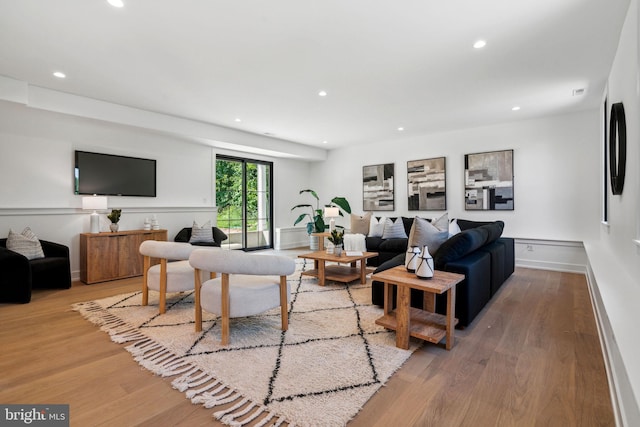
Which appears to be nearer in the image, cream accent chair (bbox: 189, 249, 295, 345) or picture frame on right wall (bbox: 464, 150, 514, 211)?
cream accent chair (bbox: 189, 249, 295, 345)

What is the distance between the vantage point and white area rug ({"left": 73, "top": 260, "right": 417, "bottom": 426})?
1.58 metres

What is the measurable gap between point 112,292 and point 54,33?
9.20ft

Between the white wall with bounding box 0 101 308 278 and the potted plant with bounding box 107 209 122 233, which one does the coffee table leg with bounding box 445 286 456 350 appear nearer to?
the potted plant with bounding box 107 209 122 233

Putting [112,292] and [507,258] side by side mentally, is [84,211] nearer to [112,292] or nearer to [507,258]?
[112,292]

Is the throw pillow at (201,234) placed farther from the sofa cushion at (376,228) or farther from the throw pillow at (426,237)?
the throw pillow at (426,237)

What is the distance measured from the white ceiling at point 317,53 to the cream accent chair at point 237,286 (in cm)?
187

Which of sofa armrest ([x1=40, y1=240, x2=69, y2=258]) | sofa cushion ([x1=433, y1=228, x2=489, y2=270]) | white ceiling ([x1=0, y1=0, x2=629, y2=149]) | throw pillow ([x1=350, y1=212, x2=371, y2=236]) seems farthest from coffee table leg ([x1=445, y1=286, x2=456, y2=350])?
sofa armrest ([x1=40, y1=240, x2=69, y2=258])

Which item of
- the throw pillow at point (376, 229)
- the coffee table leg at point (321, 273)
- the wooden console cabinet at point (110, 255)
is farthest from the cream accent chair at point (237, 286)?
the throw pillow at point (376, 229)

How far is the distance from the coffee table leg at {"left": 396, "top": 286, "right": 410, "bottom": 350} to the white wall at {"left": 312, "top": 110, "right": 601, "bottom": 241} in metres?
4.19

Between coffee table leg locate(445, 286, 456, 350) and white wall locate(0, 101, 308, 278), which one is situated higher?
white wall locate(0, 101, 308, 278)

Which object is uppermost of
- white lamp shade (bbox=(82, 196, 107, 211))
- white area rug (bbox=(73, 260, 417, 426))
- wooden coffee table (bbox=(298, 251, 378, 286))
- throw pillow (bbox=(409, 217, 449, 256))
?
white lamp shade (bbox=(82, 196, 107, 211))

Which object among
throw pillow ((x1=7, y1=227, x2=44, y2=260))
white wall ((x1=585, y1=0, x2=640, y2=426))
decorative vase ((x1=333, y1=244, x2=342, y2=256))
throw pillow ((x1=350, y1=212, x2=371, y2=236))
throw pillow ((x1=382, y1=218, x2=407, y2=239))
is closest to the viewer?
white wall ((x1=585, y1=0, x2=640, y2=426))

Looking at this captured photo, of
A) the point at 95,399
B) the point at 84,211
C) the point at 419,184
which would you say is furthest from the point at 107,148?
the point at 419,184

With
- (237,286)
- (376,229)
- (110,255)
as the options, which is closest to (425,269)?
(237,286)
